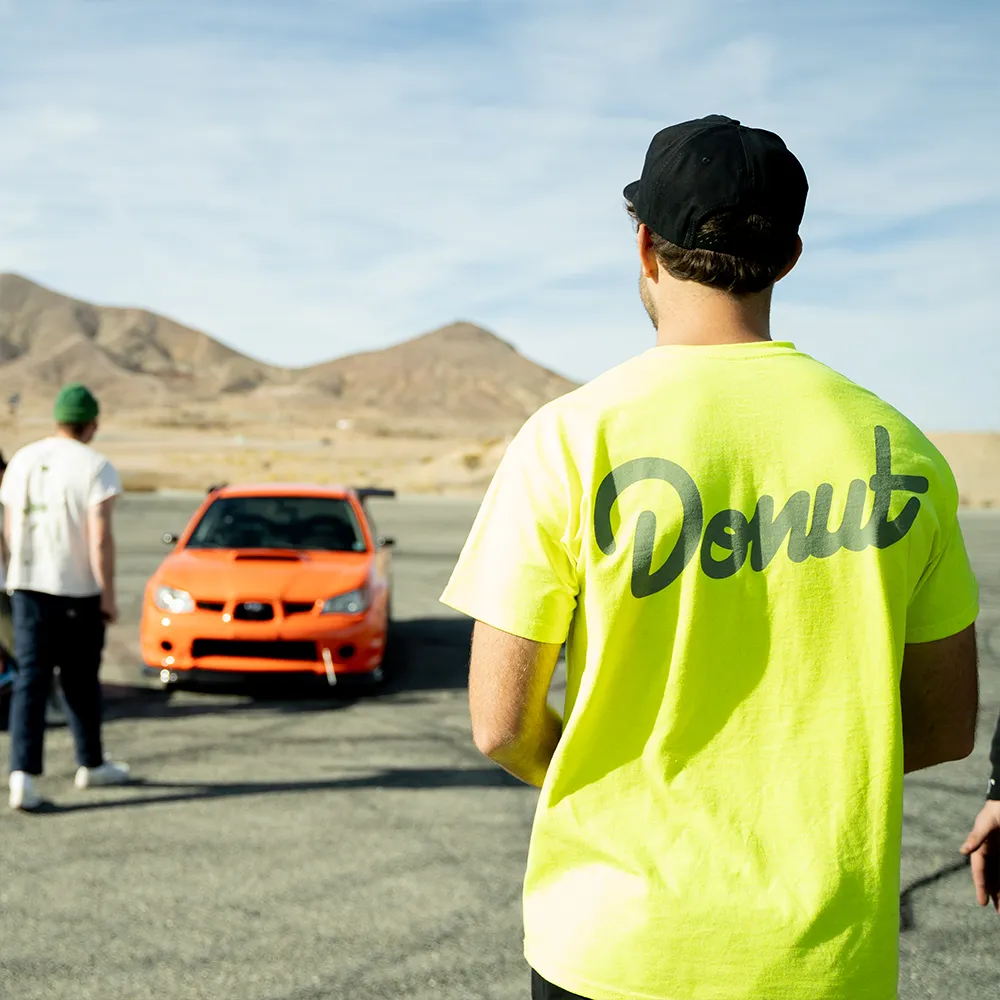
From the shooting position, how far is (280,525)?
378 inches

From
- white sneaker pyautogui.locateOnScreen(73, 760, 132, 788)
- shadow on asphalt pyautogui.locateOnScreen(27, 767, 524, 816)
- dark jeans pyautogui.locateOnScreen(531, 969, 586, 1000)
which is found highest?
dark jeans pyautogui.locateOnScreen(531, 969, 586, 1000)

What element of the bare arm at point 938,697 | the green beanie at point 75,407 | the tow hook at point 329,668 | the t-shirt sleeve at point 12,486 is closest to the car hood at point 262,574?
the tow hook at point 329,668

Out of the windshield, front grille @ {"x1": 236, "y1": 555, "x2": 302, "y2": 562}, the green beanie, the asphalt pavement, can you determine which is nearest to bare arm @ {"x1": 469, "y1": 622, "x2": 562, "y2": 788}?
the asphalt pavement

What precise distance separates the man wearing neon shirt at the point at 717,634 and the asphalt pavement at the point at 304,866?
233cm

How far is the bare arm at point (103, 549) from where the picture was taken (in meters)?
5.54

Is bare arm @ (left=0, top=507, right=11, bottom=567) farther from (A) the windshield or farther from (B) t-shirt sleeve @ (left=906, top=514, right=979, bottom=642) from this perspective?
(B) t-shirt sleeve @ (left=906, top=514, right=979, bottom=642)

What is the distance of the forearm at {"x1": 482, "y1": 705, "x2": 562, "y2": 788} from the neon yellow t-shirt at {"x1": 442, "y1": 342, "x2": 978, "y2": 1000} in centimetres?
10

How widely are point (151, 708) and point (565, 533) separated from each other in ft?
22.4

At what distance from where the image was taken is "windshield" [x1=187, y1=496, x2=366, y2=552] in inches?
367

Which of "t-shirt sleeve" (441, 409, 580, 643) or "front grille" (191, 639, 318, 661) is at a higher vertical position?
"t-shirt sleeve" (441, 409, 580, 643)

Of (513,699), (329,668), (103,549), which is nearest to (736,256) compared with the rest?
(513,699)

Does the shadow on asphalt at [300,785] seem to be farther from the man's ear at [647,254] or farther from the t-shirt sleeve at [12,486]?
the man's ear at [647,254]

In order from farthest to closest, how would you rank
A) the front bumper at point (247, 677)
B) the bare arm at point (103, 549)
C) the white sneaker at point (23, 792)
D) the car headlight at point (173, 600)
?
the car headlight at point (173, 600) < the front bumper at point (247, 677) < the bare arm at point (103, 549) < the white sneaker at point (23, 792)

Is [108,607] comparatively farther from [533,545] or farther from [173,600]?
[533,545]
